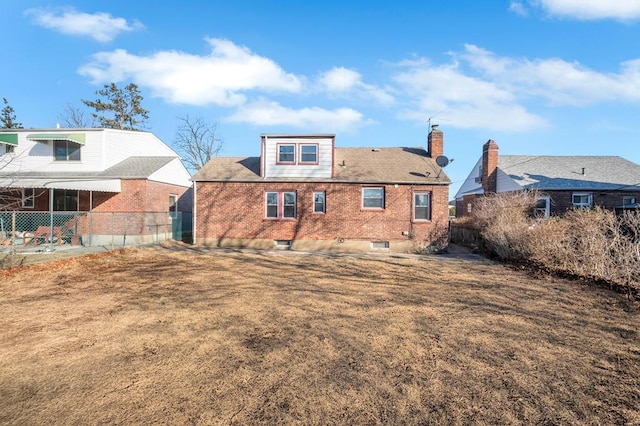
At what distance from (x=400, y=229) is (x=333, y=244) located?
3.47m

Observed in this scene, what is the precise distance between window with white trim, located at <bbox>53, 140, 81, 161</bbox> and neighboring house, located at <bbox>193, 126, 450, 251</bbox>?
7.78m

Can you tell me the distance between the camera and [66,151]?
17938 millimetres

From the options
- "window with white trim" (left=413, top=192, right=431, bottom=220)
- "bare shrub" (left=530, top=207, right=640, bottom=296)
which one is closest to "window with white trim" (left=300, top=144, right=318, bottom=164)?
"window with white trim" (left=413, top=192, right=431, bottom=220)

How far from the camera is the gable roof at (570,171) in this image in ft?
73.8

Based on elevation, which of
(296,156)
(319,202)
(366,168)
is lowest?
(319,202)

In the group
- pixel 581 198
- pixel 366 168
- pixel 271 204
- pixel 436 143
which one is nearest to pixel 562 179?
pixel 581 198

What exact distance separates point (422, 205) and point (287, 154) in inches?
293

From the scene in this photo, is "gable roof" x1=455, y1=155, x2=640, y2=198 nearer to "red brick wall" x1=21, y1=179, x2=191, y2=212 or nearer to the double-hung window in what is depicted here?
the double-hung window

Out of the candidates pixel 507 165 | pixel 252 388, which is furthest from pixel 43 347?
pixel 507 165

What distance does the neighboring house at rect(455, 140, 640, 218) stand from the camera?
22.1m

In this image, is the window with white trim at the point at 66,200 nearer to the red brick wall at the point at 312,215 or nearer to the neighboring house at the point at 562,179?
the red brick wall at the point at 312,215

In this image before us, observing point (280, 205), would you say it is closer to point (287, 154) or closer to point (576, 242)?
point (287, 154)

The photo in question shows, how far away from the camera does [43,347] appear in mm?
4391

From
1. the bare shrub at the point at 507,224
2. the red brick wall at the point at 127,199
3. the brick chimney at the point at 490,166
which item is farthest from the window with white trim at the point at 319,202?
the brick chimney at the point at 490,166
